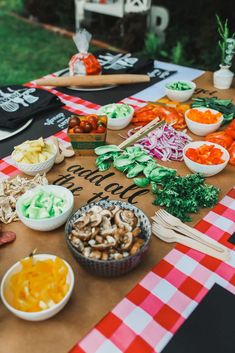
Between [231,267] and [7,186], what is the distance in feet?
2.65

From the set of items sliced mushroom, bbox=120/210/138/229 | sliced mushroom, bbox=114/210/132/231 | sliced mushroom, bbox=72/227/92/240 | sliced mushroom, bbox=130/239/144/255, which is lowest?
sliced mushroom, bbox=130/239/144/255

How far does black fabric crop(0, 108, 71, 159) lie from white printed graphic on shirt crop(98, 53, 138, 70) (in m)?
0.60

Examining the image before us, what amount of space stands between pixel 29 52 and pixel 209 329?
463 centimetres

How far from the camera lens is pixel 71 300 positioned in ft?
2.96

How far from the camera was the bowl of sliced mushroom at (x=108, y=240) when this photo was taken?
902 mm

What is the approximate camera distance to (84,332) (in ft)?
2.72

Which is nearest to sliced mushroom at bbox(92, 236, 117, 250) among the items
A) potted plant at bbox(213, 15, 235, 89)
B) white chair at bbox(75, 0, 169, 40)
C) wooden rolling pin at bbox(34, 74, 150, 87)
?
wooden rolling pin at bbox(34, 74, 150, 87)

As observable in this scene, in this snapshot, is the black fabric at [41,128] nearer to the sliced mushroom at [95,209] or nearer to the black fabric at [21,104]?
the black fabric at [21,104]

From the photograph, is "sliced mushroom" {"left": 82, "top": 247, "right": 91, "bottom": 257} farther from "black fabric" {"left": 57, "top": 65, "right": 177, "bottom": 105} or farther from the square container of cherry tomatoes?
"black fabric" {"left": 57, "top": 65, "right": 177, "bottom": 105}

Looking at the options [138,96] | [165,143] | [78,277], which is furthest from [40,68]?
[78,277]

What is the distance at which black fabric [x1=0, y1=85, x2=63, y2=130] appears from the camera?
1.67 meters

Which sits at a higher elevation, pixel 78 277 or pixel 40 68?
pixel 78 277

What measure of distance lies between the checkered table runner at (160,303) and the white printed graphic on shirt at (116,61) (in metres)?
1.50

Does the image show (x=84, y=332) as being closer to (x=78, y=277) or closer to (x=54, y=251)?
(x=78, y=277)
